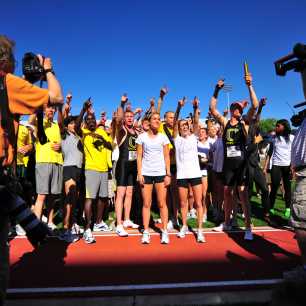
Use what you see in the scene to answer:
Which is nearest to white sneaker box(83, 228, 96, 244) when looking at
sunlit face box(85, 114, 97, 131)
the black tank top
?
the black tank top

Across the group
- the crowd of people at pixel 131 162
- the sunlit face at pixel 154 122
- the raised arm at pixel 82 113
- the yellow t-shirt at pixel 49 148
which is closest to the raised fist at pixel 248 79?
the crowd of people at pixel 131 162

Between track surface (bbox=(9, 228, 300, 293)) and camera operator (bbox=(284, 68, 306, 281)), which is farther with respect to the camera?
track surface (bbox=(9, 228, 300, 293))

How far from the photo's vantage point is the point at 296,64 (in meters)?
2.92

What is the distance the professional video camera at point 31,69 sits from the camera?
107 inches

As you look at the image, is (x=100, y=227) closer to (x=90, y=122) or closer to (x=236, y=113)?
(x=90, y=122)

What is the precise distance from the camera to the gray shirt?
655 cm

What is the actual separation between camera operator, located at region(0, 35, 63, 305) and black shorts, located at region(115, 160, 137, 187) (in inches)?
175

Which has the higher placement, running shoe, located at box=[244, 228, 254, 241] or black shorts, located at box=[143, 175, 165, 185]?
black shorts, located at box=[143, 175, 165, 185]

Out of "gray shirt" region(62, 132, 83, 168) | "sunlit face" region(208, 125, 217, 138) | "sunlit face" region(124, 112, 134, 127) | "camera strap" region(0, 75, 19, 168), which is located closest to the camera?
"camera strap" region(0, 75, 19, 168)

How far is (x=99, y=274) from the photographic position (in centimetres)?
436

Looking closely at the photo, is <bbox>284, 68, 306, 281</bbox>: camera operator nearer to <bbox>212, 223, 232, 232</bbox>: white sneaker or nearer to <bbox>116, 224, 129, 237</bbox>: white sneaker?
<bbox>212, 223, 232, 232</bbox>: white sneaker

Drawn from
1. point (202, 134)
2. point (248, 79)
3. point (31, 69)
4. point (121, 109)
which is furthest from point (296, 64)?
point (202, 134)

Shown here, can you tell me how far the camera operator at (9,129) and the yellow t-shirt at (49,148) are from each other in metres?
4.08

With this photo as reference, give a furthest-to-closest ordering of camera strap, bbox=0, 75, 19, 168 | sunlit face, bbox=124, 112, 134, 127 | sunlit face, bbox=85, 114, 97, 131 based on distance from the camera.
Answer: sunlit face, bbox=124, 112, 134, 127, sunlit face, bbox=85, 114, 97, 131, camera strap, bbox=0, 75, 19, 168
